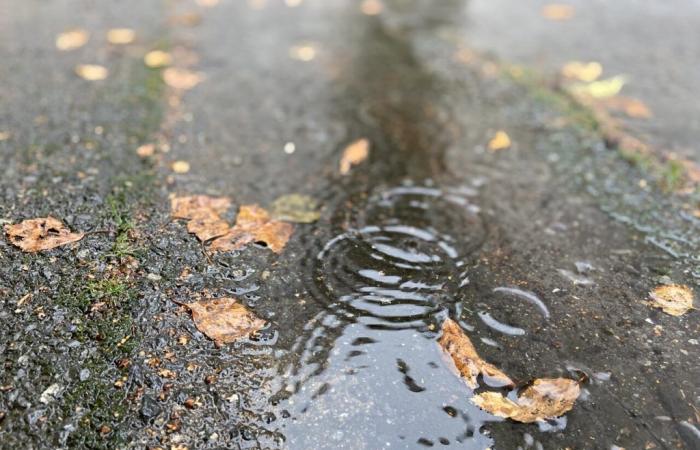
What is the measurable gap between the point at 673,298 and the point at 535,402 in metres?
0.92

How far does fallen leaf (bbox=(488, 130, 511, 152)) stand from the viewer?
11.4 ft

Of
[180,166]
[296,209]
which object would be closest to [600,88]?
[296,209]

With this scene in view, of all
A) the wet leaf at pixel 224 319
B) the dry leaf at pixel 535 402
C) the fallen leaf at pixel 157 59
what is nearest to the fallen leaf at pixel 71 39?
the fallen leaf at pixel 157 59

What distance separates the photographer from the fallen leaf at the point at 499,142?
347 cm

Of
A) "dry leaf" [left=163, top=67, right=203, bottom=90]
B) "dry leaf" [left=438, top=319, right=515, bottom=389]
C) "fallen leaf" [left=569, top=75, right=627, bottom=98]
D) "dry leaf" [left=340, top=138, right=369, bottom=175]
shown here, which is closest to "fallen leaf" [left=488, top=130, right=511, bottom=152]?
"dry leaf" [left=340, top=138, right=369, bottom=175]

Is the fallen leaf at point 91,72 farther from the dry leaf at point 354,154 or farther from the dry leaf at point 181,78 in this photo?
the dry leaf at point 354,154

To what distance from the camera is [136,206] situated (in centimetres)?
273

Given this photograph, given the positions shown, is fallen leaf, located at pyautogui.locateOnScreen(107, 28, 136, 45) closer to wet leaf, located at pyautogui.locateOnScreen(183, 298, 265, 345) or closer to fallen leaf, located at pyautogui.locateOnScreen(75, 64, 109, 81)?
fallen leaf, located at pyautogui.locateOnScreen(75, 64, 109, 81)

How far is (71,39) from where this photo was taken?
439cm

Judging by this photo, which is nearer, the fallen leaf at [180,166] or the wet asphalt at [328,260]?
the wet asphalt at [328,260]

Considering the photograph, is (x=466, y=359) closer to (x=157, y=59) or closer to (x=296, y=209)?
(x=296, y=209)

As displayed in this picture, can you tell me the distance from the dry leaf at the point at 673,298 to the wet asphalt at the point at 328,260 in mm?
50

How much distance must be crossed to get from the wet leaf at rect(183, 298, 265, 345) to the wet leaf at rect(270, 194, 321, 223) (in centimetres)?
65

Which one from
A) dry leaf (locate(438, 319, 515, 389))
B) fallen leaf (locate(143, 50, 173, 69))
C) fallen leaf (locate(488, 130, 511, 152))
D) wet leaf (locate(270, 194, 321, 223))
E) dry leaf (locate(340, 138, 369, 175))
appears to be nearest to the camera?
dry leaf (locate(438, 319, 515, 389))
